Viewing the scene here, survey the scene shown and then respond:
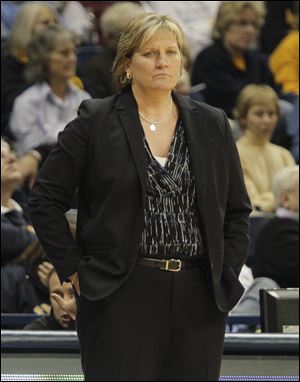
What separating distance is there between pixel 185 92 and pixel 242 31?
889 mm

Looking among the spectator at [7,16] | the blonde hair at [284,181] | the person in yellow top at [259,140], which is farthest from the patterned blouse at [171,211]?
the spectator at [7,16]

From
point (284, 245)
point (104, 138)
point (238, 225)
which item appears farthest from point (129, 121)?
point (284, 245)

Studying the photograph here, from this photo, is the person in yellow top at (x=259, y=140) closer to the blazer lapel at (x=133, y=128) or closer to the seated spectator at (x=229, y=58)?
the seated spectator at (x=229, y=58)

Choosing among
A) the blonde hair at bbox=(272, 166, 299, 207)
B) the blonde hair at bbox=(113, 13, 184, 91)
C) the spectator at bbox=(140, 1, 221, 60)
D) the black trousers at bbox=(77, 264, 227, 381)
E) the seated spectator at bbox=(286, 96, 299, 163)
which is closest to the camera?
the black trousers at bbox=(77, 264, 227, 381)

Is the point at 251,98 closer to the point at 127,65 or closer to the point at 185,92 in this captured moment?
the point at 185,92

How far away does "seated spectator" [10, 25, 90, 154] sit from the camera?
758 centimetres

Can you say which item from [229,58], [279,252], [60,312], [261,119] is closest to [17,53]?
[229,58]

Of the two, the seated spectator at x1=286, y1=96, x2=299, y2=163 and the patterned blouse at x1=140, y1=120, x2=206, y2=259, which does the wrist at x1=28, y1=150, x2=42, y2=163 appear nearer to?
the seated spectator at x1=286, y1=96, x2=299, y2=163

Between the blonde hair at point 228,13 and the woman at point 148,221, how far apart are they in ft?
16.9

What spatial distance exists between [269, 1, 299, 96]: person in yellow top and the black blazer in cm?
524

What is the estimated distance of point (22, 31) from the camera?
25.8ft

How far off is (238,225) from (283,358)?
1294 millimetres

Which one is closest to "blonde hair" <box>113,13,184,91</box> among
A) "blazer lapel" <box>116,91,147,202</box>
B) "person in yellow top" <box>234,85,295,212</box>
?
"blazer lapel" <box>116,91,147,202</box>

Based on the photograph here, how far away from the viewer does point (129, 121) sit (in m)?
3.13
